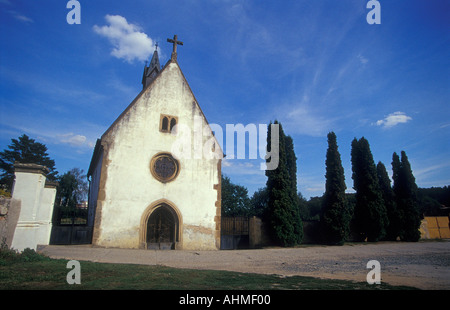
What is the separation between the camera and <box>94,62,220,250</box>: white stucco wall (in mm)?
15219

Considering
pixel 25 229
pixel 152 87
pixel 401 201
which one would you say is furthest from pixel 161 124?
pixel 401 201

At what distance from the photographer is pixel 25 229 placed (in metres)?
8.04

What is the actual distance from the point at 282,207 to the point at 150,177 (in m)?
10.3

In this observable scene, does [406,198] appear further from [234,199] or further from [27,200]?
[234,199]

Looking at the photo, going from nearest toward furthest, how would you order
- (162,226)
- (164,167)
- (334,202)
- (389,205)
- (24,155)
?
1. (162,226)
2. (164,167)
3. (334,202)
4. (389,205)
5. (24,155)

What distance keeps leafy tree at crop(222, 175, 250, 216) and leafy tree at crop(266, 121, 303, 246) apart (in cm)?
3069

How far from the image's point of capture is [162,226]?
16.6 m

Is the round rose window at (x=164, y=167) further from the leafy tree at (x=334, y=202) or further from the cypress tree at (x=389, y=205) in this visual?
the cypress tree at (x=389, y=205)

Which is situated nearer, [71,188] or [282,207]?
[282,207]

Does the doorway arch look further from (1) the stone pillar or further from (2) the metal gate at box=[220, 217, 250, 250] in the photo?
(1) the stone pillar

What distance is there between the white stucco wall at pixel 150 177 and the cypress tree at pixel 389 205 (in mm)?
17358

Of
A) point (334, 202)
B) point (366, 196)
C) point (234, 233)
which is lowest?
point (234, 233)

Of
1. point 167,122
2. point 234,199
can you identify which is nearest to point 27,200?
point 167,122
